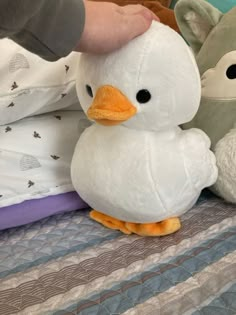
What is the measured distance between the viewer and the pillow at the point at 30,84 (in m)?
0.82

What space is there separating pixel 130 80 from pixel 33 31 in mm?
162

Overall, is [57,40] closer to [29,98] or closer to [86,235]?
[29,98]

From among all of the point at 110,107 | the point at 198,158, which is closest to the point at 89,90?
the point at 110,107

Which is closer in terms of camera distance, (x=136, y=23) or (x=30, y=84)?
(x=136, y=23)

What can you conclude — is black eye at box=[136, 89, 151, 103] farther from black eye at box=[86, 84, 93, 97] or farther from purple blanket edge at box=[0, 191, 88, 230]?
purple blanket edge at box=[0, 191, 88, 230]

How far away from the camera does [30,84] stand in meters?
0.83

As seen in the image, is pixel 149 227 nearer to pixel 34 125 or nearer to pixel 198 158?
pixel 198 158

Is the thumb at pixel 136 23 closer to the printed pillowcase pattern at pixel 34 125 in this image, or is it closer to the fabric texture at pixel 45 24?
the fabric texture at pixel 45 24

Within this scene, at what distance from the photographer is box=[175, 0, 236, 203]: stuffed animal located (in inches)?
33.5

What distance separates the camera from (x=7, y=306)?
67cm

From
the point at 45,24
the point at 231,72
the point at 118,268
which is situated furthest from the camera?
the point at 231,72

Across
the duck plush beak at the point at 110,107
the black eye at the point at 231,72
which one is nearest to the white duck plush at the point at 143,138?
the duck plush beak at the point at 110,107

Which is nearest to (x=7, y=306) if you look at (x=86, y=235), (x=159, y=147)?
(x=86, y=235)

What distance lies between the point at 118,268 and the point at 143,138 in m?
0.20
